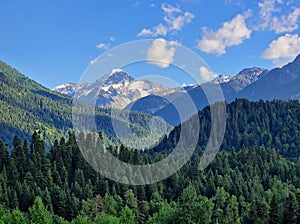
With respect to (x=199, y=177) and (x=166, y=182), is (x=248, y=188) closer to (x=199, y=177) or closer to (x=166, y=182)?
(x=199, y=177)

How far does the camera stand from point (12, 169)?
14875 centimetres

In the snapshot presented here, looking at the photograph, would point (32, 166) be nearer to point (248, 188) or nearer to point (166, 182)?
point (166, 182)

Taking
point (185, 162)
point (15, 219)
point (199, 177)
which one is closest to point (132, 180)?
point (199, 177)

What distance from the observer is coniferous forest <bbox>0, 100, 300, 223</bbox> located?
11362cm

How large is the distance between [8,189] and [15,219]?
37656mm

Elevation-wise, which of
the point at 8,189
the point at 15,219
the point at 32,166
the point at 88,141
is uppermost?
the point at 88,141

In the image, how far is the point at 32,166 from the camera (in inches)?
6014

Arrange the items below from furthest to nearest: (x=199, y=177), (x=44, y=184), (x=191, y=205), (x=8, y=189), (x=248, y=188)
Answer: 1. (x=199, y=177)
2. (x=248, y=188)
3. (x=44, y=184)
4. (x=8, y=189)
5. (x=191, y=205)

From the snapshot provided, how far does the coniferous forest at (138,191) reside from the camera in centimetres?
11362

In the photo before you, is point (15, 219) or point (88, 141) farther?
point (88, 141)

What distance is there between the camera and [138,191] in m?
154

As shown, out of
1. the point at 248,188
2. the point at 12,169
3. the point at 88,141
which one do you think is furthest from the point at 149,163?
the point at 12,169

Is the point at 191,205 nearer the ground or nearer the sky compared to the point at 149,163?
nearer the ground

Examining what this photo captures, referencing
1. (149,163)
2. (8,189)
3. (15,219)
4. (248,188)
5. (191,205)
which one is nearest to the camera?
(191,205)
